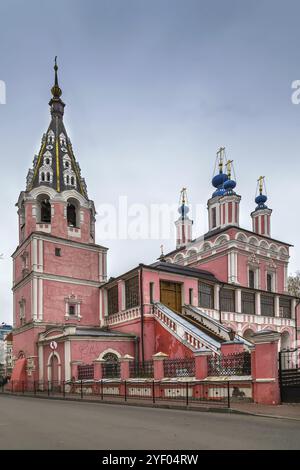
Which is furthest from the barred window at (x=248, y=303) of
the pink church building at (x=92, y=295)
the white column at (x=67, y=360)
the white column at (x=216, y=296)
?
the white column at (x=67, y=360)

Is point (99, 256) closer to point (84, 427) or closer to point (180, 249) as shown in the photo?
point (180, 249)

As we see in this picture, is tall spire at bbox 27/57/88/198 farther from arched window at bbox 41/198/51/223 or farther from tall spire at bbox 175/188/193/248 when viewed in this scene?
tall spire at bbox 175/188/193/248

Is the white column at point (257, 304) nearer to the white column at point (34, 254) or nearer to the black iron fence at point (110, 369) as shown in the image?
the black iron fence at point (110, 369)

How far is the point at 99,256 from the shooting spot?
104 feet

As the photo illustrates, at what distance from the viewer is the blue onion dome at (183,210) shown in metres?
47.3

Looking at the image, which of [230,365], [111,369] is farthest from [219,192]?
[230,365]

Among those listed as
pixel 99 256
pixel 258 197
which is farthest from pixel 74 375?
pixel 258 197

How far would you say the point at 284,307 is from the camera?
118ft

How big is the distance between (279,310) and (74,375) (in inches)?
728

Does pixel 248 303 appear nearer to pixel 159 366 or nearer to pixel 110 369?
pixel 110 369

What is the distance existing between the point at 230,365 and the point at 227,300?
15.4m

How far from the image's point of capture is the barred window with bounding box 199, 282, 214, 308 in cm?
2928

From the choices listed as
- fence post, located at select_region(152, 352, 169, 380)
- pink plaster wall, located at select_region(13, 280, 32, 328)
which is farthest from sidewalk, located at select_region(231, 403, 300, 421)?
pink plaster wall, located at select_region(13, 280, 32, 328)

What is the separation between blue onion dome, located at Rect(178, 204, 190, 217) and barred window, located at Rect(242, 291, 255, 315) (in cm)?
1576
